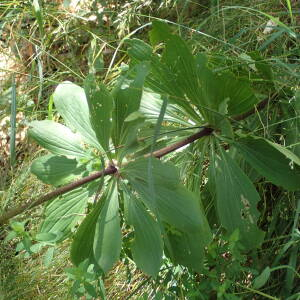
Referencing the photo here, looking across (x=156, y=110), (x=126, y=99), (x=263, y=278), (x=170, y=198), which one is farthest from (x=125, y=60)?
(x=263, y=278)

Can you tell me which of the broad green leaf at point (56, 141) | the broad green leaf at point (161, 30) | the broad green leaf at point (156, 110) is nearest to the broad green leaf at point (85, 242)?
the broad green leaf at point (56, 141)

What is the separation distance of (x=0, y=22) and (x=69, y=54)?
1.30ft

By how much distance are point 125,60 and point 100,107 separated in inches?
39.3

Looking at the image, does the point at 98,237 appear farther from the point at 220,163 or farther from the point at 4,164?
the point at 4,164

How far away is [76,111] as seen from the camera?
1.86 meters

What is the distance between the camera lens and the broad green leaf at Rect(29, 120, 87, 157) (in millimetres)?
1843

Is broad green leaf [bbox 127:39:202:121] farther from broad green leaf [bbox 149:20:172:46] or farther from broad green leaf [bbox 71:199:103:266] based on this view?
broad green leaf [bbox 71:199:103:266]

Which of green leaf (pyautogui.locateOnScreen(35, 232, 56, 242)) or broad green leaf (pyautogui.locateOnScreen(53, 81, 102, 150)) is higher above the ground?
broad green leaf (pyautogui.locateOnScreen(53, 81, 102, 150))

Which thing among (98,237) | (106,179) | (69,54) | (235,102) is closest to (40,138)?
(106,179)

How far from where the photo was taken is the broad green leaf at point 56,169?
5.89 feet

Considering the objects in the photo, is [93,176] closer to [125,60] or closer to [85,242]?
[85,242]

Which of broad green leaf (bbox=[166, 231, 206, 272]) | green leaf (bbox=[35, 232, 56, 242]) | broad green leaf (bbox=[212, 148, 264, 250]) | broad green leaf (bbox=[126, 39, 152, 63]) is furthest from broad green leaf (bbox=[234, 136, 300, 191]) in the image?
green leaf (bbox=[35, 232, 56, 242])

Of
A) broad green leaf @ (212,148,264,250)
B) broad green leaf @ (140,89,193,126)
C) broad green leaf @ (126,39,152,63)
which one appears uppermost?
broad green leaf @ (126,39,152,63)

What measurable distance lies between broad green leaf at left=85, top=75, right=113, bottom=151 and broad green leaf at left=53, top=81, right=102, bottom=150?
12 centimetres
